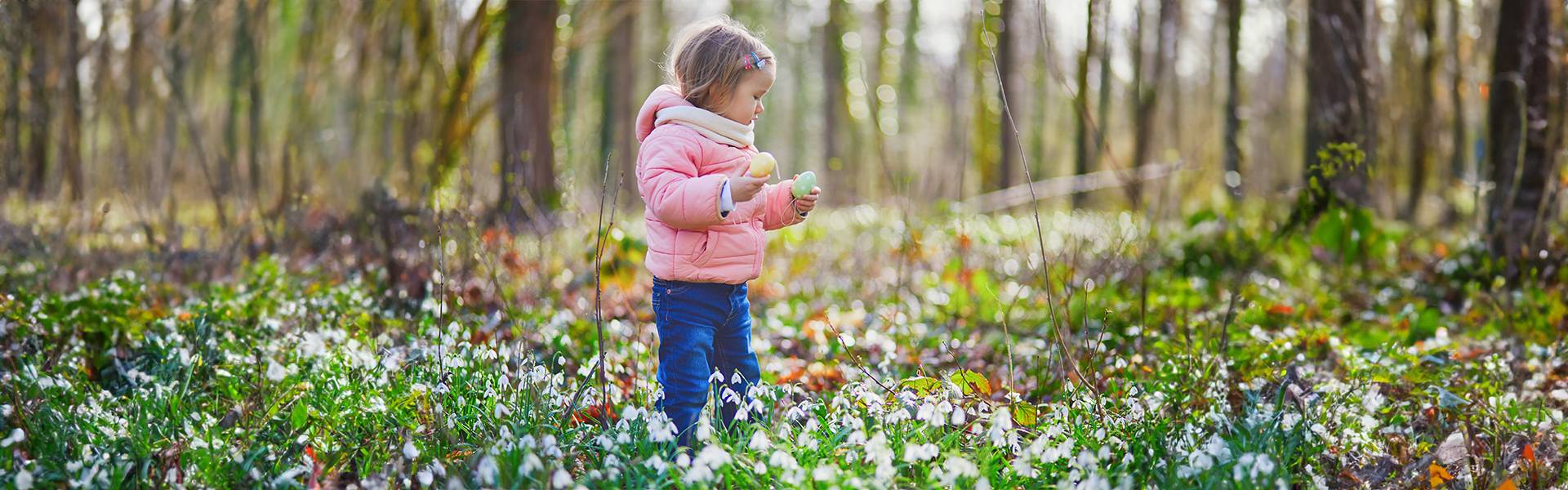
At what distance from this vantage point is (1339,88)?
23.5ft

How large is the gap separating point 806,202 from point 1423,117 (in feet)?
37.2

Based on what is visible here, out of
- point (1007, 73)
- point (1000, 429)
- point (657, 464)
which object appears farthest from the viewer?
point (1007, 73)

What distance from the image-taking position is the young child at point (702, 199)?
288cm

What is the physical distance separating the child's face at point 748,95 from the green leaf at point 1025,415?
3.79 feet

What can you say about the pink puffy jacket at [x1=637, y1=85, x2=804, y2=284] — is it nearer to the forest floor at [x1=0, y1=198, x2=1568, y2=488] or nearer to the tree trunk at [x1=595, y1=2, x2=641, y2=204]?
the forest floor at [x1=0, y1=198, x2=1568, y2=488]

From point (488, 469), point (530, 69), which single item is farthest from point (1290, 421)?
point (530, 69)

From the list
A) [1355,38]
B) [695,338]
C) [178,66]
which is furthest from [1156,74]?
[695,338]

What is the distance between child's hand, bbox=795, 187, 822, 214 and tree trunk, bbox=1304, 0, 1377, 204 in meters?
3.11

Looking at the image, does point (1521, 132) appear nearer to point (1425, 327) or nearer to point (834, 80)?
point (1425, 327)

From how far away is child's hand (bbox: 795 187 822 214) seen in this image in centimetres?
301

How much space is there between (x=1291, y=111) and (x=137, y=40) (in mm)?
21085

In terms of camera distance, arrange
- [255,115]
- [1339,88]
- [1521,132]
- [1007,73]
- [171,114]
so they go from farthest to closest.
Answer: [1007,73], [171,114], [255,115], [1339,88], [1521,132]

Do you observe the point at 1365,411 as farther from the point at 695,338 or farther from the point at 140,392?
the point at 140,392

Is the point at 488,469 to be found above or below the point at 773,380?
above
